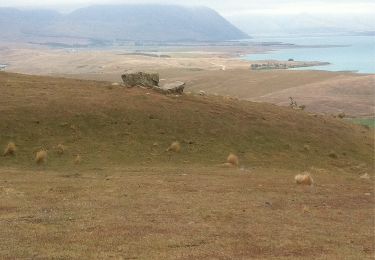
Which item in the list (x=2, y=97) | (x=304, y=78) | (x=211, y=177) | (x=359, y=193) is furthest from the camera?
(x=304, y=78)

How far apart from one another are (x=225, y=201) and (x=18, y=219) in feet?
21.8

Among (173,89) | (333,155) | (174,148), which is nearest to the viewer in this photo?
(174,148)

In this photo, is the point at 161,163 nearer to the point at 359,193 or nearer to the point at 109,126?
the point at 109,126

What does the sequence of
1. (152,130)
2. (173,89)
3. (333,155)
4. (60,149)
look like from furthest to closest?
(173,89) → (333,155) → (152,130) → (60,149)

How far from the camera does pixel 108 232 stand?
44.4 ft

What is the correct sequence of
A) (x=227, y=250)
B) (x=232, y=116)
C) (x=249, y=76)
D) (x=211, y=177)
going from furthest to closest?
(x=249, y=76)
(x=232, y=116)
(x=211, y=177)
(x=227, y=250)

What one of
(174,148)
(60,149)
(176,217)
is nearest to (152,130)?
(174,148)

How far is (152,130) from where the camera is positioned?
30.4 metres

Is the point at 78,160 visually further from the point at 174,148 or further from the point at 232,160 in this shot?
the point at 232,160

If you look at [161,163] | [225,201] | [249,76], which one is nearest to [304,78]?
[249,76]

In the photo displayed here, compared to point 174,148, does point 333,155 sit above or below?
below

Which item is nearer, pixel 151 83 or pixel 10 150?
pixel 10 150

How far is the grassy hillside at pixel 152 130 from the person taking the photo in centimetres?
2711

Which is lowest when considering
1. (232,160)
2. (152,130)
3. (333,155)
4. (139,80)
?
(333,155)
